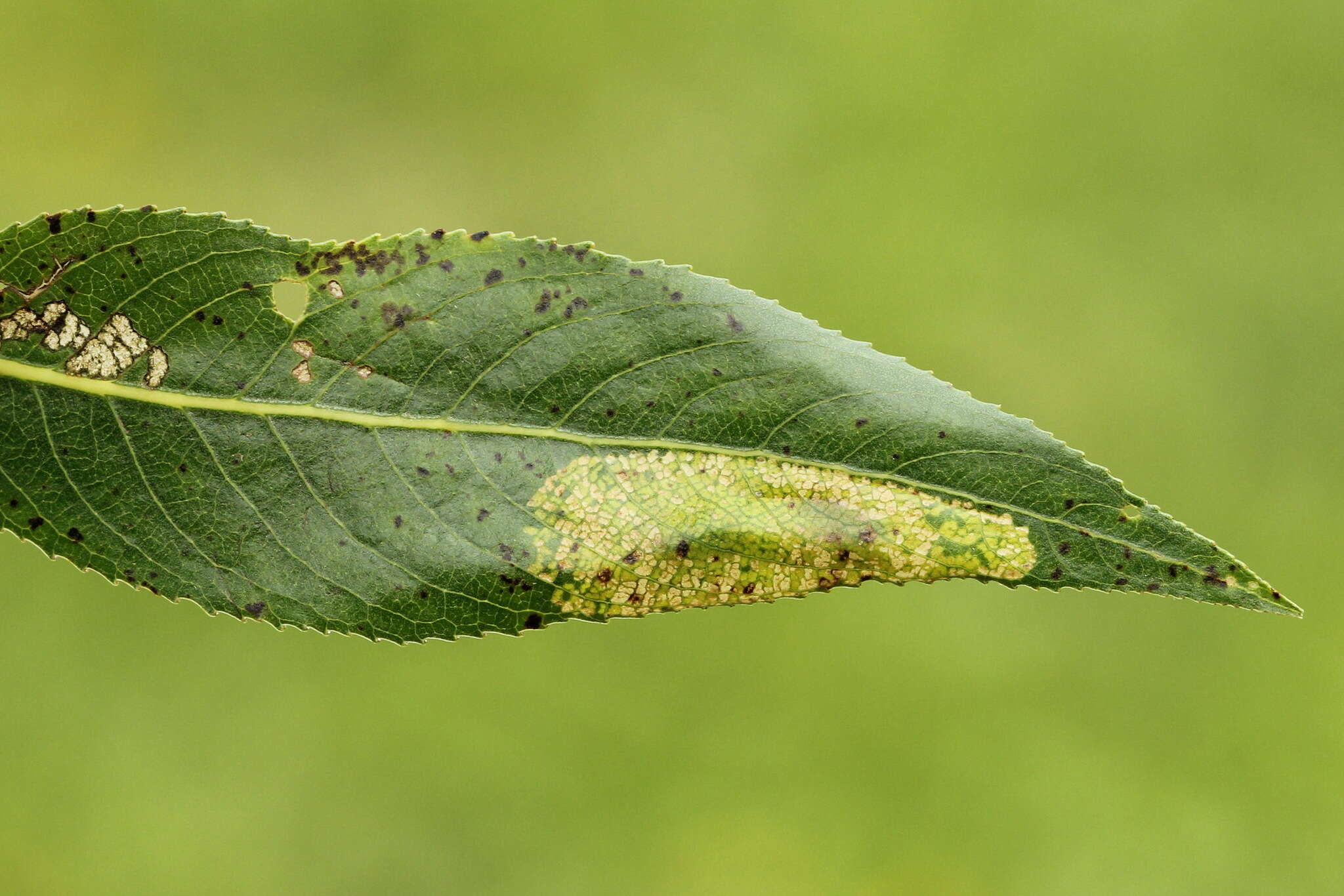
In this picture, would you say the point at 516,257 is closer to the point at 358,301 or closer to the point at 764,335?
the point at 358,301

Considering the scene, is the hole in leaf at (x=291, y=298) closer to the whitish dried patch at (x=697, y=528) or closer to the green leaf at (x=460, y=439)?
A: the green leaf at (x=460, y=439)

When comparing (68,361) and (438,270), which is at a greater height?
(438,270)

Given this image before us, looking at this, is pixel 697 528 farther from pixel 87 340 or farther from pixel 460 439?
pixel 87 340

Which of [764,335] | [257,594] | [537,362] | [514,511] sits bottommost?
[257,594]

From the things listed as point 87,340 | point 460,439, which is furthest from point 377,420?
point 87,340

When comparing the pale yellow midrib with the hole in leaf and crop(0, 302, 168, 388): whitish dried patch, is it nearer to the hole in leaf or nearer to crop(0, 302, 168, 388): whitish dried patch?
crop(0, 302, 168, 388): whitish dried patch

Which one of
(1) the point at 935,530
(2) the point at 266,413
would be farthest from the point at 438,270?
(1) the point at 935,530

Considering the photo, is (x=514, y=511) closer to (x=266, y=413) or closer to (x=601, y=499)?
(x=601, y=499)
